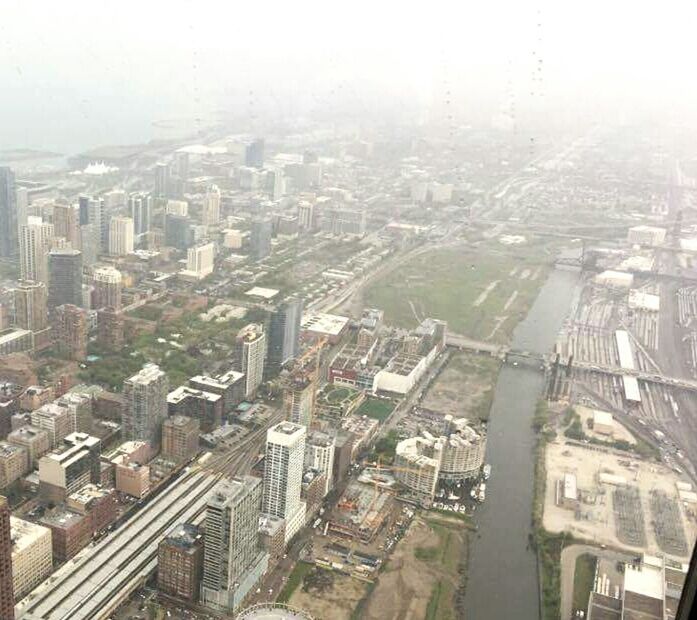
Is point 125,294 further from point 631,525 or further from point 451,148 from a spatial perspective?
point 631,525

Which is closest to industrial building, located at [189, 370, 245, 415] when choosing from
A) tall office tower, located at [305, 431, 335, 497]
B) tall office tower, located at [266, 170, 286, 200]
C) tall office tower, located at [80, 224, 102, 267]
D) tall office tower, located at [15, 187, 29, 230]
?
tall office tower, located at [305, 431, 335, 497]

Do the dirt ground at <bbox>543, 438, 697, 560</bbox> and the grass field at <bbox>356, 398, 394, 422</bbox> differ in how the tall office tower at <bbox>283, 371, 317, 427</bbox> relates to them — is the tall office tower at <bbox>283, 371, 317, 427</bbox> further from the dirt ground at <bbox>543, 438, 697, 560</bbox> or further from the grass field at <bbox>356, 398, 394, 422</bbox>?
the dirt ground at <bbox>543, 438, 697, 560</bbox>

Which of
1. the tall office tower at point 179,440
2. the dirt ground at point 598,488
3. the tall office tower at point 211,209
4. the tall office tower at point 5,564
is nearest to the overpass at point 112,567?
the tall office tower at point 5,564

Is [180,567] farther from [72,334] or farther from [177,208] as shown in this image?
[177,208]

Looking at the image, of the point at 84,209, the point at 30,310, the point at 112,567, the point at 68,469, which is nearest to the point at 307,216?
the point at 84,209

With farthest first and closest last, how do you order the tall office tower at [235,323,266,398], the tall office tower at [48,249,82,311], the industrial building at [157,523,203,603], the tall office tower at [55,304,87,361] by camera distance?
the tall office tower at [48,249,82,311], the tall office tower at [55,304,87,361], the tall office tower at [235,323,266,398], the industrial building at [157,523,203,603]

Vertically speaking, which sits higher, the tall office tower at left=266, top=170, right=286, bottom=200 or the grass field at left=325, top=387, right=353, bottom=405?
the tall office tower at left=266, top=170, right=286, bottom=200
